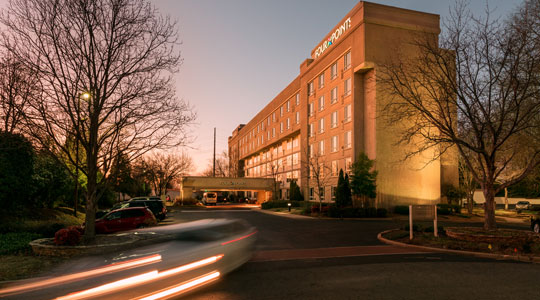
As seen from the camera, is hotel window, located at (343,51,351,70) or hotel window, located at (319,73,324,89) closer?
hotel window, located at (343,51,351,70)

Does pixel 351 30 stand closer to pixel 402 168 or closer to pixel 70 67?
pixel 402 168

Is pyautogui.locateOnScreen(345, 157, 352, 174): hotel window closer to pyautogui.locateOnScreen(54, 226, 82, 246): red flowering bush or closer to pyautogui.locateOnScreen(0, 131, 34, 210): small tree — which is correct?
pyautogui.locateOnScreen(0, 131, 34, 210): small tree

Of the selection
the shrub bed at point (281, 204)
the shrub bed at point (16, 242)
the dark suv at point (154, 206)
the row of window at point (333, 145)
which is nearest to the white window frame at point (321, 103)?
the row of window at point (333, 145)

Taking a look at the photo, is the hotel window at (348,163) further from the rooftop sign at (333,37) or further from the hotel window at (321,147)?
the rooftop sign at (333,37)

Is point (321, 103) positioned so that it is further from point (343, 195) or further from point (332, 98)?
point (343, 195)

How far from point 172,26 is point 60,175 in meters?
16.1

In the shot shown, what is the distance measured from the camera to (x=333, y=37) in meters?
43.5

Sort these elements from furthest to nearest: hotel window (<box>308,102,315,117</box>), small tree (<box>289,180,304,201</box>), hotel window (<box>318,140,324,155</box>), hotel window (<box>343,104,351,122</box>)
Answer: small tree (<box>289,180,304,201</box>)
hotel window (<box>308,102,315,117</box>)
hotel window (<box>318,140,324,155</box>)
hotel window (<box>343,104,351,122</box>)

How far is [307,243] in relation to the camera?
49.1ft

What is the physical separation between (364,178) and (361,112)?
303 inches

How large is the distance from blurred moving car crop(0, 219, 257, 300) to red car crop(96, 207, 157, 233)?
1053 centimetres

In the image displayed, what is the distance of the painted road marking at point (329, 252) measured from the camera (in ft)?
37.6

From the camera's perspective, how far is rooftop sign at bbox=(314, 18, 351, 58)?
4006 centimetres

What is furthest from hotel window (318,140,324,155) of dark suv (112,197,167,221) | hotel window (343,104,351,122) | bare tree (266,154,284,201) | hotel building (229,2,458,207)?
dark suv (112,197,167,221)
